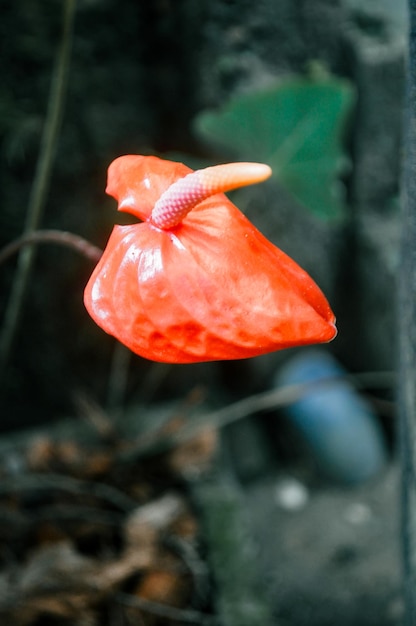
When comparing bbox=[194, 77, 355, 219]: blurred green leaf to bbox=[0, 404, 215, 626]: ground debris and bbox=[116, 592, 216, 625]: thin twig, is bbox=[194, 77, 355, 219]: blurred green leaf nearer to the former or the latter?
bbox=[0, 404, 215, 626]: ground debris

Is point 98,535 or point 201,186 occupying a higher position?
point 201,186

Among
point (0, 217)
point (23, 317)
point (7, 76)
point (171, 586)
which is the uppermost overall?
point (7, 76)

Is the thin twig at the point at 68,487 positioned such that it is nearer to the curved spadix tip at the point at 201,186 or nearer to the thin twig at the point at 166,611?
the thin twig at the point at 166,611

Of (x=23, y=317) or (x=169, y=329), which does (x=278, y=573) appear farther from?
(x=169, y=329)

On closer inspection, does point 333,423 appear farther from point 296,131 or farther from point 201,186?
point 201,186

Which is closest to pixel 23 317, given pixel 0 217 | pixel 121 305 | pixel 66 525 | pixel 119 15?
pixel 0 217

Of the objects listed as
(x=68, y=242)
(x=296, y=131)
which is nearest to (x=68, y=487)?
(x=68, y=242)

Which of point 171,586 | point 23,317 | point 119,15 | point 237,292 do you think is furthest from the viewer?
point 23,317
